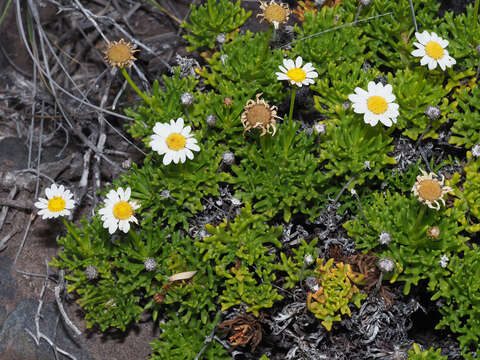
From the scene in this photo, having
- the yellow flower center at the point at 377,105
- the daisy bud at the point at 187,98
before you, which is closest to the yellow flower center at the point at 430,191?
the yellow flower center at the point at 377,105

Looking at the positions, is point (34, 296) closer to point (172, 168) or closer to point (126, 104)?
point (172, 168)

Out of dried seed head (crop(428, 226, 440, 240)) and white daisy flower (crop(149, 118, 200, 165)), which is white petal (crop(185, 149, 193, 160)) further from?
dried seed head (crop(428, 226, 440, 240))

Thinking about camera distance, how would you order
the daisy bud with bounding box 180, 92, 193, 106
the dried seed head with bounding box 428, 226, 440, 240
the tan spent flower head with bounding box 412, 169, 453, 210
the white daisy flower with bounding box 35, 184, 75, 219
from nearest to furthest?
the tan spent flower head with bounding box 412, 169, 453, 210 → the dried seed head with bounding box 428, 226, 440, 240 → the white daisy flower with bounding box 35, 184, 75, 219 → the daisy bud with bounding box 180, 92, 193, 106

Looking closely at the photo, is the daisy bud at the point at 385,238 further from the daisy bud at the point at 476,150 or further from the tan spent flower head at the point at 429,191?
the daisy bud at the point at 476,150

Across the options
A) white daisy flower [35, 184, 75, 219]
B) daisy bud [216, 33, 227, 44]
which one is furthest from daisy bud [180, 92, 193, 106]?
white daisy flower [35, 184, 75, 219]

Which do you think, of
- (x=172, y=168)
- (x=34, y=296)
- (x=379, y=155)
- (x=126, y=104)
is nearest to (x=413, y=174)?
(x=379, y=155)

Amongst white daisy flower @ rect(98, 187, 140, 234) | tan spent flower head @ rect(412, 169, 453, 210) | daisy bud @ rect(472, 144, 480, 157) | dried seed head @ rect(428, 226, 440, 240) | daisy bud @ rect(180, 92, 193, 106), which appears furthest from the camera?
daisy bud @ rect(180, 92, 193, 106)

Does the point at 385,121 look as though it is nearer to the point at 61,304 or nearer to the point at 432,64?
the point at 432,64
